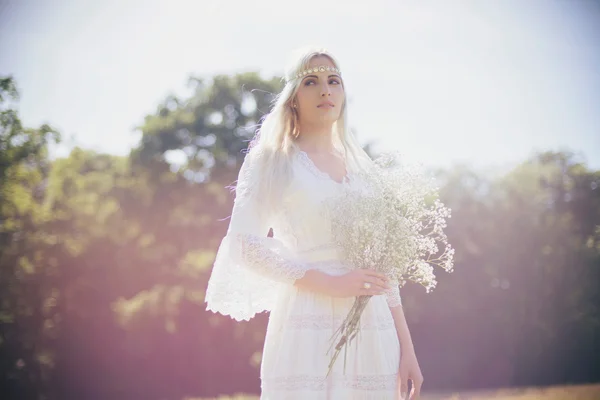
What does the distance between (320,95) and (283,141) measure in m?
0.30

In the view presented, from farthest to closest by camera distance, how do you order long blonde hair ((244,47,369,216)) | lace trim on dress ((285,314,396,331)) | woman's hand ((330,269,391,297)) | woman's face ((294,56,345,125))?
woman's face ((294,56,345,125)) → long blonde hair ((244,47,369,216)) → lace trim on dress ((285,314,396,331)) → woman's hand ((330,269,391,297))

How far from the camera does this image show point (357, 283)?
2.47 m

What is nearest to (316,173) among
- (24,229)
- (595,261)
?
(24,229)

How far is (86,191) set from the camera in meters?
18.2

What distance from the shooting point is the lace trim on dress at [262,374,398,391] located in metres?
2.49

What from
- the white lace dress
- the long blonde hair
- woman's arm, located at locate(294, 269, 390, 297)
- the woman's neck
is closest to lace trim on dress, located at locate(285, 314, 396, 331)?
the white lace dress

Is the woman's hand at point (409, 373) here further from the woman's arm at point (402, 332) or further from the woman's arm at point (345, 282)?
the woman's arm at point (345, 282)

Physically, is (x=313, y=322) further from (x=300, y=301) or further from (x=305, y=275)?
(x=305, y=275)

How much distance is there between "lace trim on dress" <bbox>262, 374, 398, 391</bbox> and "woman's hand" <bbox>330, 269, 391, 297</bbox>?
38 cm

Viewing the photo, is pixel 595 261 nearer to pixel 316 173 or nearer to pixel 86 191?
pixel 86 191

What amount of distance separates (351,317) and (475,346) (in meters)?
19.5

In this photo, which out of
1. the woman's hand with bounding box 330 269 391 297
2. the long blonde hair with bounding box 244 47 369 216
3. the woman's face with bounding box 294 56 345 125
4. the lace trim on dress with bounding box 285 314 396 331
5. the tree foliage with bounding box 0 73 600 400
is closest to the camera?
the woman's hand with bounding box 330 269 391 297

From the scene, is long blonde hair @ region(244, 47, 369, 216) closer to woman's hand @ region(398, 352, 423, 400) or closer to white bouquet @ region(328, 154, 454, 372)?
white bouquet @ region(328, 154, 454, 372)

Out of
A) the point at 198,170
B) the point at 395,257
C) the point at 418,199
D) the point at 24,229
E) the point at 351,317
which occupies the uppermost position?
the point at 198,170
